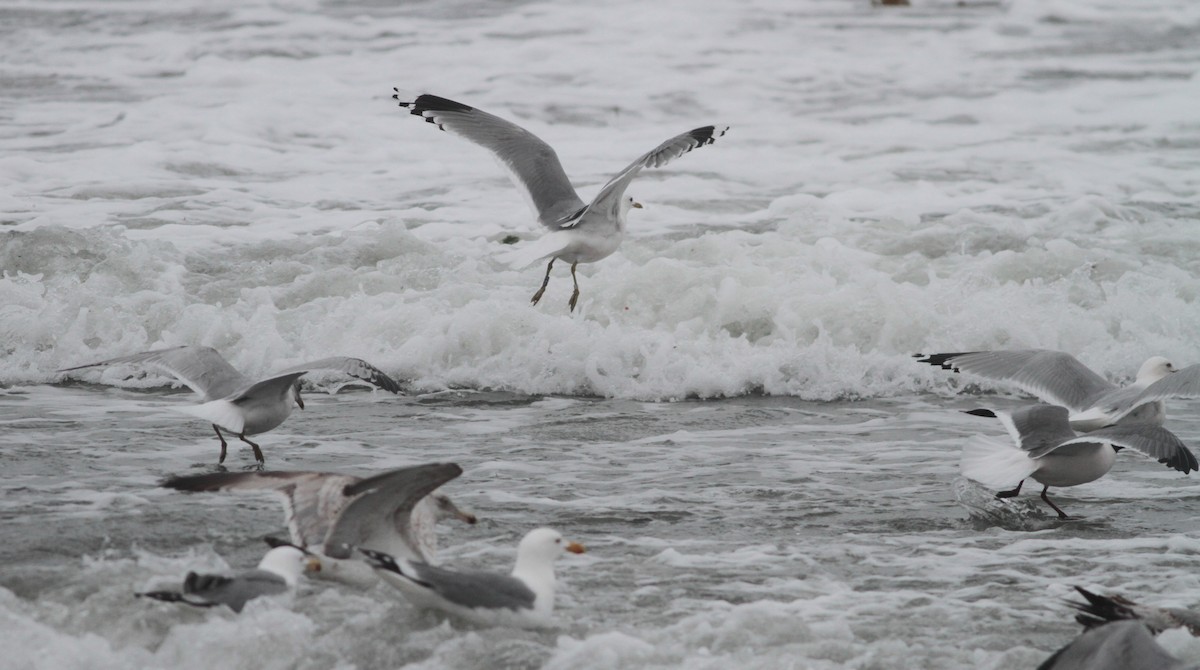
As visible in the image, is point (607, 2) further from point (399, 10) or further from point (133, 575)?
point (133, 575)

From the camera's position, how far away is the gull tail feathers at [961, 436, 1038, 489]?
5.34m

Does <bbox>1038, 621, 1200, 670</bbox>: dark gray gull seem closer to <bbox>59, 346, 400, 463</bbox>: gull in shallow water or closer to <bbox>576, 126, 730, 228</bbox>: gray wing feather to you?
<bbox>59, 346, 400, 463</bbox>: gull in shallow water

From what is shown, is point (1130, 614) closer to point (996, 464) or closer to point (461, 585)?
point (996, 464)

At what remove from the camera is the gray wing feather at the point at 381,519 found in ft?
13.8

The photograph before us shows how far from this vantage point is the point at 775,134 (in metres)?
13.1

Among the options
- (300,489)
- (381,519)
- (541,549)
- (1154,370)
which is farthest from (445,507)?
(1154,370)

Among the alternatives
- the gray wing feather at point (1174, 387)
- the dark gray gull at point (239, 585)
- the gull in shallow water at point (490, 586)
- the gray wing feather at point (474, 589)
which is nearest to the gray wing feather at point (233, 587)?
the dark gray gull at point (239, 585)

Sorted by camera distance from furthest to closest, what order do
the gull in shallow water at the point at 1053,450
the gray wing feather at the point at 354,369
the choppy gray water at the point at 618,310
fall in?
the gull in shallow water at the point at 1053,450 < the gray wing feather at the point at 354,369 < the choppy gray water at the point at 618,310

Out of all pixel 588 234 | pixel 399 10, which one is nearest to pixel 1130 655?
pixel 588 234

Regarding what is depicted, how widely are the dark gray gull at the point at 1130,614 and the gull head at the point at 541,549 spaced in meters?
1.45

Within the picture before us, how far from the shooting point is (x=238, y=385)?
5.75 meters

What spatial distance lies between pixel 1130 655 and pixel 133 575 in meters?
2.93

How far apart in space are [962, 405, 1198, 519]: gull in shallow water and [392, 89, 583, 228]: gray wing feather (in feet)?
10.5

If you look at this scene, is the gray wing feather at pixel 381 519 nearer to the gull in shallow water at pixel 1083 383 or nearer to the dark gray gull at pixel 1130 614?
the dark gray gull at pixel 1130 614
